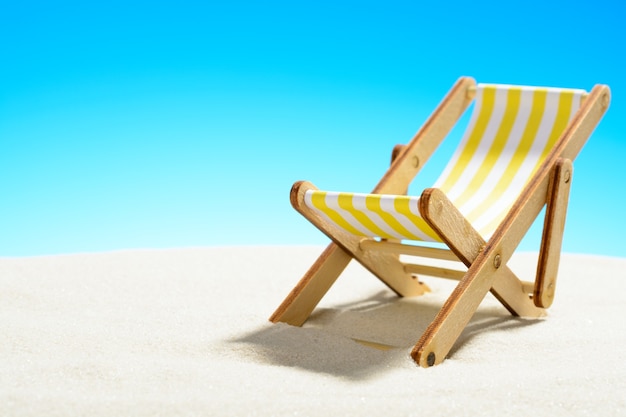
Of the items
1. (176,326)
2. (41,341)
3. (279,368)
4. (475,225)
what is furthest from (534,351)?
(41,341)

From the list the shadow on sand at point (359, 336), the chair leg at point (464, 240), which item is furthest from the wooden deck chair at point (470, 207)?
the shadow on sand at point (359, 336)

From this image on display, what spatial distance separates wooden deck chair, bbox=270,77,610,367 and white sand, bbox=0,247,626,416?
16cm

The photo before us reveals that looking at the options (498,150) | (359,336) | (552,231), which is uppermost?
(498,150)

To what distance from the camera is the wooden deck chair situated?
312 cm

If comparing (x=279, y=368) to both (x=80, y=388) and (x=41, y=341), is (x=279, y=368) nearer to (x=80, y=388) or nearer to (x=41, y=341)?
(x=80, y=388)

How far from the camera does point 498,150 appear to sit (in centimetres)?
419

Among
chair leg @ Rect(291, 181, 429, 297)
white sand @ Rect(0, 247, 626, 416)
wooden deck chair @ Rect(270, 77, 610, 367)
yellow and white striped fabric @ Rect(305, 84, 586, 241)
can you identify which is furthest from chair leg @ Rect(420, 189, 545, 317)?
chair leg @ Rect(291, 181, 429, 297)

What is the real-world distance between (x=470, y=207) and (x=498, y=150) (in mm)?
472

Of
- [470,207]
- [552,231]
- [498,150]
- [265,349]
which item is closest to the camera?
[265,349]

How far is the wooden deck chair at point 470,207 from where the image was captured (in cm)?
312

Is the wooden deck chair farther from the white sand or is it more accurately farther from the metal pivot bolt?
the white sand

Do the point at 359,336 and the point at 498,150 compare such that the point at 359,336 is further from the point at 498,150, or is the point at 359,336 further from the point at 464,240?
the point at 498,150

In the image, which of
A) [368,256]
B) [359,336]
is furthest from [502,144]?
[359,336]

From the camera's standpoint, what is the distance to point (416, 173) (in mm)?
4125
